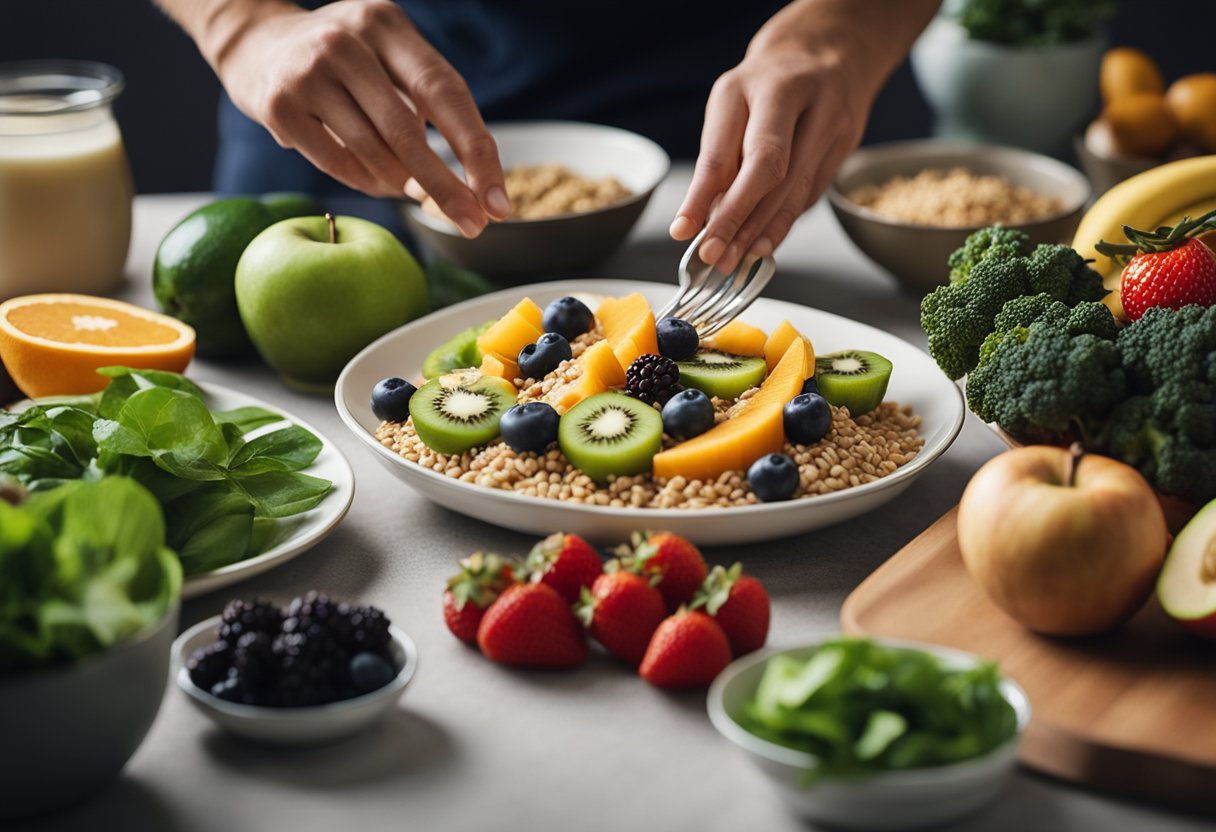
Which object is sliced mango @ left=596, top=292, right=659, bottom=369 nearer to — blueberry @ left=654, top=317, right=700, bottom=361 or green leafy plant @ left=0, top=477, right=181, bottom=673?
blueberry @ left=654, top=317, right=700, bottom=361

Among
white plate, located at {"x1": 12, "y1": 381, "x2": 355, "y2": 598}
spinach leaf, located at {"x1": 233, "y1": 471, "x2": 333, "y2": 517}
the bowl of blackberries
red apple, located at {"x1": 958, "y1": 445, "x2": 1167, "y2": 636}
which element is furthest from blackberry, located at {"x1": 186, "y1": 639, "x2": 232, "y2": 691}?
red apple, located at {"x1": 958, "y1": 445, "x2": 1167, "y2": 636}

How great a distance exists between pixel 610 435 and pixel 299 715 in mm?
449

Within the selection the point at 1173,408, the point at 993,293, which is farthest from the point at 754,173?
the point at 1173,408

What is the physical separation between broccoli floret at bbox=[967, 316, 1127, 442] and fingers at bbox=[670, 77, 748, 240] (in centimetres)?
47

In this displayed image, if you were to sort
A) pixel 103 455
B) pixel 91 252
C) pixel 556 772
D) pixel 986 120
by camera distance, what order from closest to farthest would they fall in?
pixel 556 772
pixel 103 455
pixel 91 252
pixel 986 120

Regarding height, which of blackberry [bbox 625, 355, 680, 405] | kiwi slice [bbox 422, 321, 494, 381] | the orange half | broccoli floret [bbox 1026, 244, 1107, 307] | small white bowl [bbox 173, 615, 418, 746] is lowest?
the orange half

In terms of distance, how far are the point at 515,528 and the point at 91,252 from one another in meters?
0.95

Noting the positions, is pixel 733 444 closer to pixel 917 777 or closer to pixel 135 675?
pixel 917 777

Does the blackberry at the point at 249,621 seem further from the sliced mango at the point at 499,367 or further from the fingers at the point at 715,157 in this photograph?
the fingers at the point at 715,157

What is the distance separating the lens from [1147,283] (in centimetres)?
128

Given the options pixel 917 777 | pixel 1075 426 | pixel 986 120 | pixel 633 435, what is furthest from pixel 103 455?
pixel 986 120

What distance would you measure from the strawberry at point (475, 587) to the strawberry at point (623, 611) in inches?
2.7

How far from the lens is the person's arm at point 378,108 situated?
1600mm

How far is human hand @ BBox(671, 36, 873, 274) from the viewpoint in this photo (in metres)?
1.57
